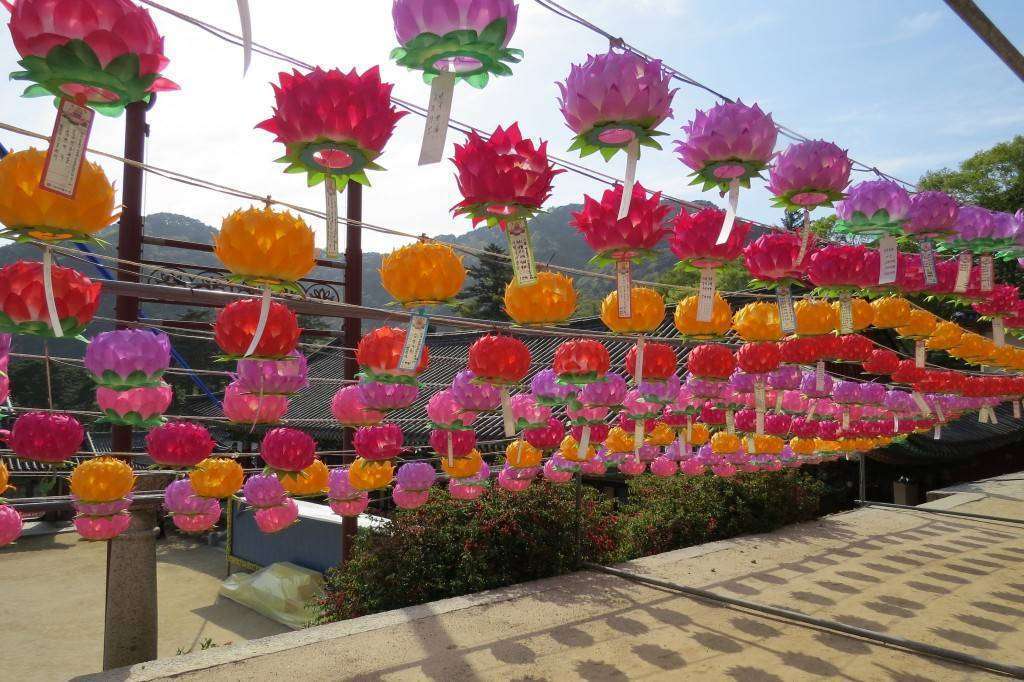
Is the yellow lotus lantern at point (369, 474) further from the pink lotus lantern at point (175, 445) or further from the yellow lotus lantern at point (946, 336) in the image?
the yellow lotus lantern at point (946, 336)

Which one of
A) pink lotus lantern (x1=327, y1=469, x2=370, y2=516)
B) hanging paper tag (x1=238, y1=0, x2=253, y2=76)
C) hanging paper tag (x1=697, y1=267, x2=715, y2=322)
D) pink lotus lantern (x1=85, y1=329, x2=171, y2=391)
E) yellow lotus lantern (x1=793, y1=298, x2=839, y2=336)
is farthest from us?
pink lotus lantern (x1=327, y1=469, x2=370, y2=516)

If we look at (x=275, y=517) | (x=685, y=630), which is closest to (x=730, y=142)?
(x=275, y=517)

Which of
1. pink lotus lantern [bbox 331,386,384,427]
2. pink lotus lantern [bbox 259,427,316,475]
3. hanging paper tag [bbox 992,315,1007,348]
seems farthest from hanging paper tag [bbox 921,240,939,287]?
pink lotus lantern [bbox 259,427,316,475]

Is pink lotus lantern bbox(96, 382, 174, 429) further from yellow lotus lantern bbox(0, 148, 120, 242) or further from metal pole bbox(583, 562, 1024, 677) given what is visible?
metal pole bbox(583, 562, 1024, 677)

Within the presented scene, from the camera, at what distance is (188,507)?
4.95 m

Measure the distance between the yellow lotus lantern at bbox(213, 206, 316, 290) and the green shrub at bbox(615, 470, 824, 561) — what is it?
A: 25.9 ft

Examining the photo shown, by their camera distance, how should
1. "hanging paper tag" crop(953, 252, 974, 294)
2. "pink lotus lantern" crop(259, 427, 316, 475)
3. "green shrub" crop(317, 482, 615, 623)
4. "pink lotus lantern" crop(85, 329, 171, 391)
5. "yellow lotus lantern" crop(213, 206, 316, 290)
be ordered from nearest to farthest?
"yellow lotus lantern" crop(213, 206, 316, 290)
"pink lotus lantern" crop(85, 329, 171, 391)
"pink lotus lantern" crop(259, 427, 316, 475)
"hanging paper tag" crop(953, 252, 974, 294)
"green shrub" crop(317, 482, 615, 623)

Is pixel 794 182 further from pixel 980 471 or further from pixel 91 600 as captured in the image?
pixel 980 471

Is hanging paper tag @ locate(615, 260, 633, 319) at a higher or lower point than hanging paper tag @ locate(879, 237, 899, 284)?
lower

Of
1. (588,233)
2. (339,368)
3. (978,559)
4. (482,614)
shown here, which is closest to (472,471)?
(482,614)

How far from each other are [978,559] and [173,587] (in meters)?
14.3

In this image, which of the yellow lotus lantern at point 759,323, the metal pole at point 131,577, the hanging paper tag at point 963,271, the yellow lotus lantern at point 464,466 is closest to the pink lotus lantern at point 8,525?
the metal pole at point 131,577

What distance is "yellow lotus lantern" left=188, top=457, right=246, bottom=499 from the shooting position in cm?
450

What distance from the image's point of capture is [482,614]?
6.33 m
